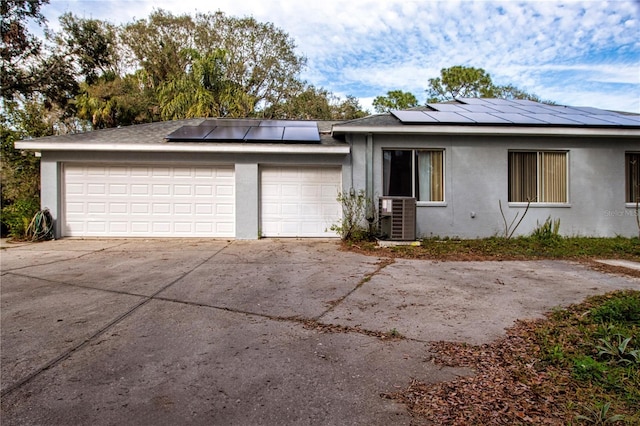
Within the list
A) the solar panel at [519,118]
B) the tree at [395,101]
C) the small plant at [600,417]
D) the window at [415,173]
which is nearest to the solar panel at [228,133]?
the window at [415,173]

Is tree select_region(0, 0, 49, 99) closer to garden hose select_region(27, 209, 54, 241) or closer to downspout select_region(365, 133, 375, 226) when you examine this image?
garden hose select_region(27, 209, 54, 241)

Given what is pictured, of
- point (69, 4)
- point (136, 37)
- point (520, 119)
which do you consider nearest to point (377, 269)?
point (520, 119)

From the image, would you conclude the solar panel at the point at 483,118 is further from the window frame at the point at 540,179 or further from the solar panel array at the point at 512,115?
the window frame at the point at 540,179

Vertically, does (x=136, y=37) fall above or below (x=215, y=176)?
above

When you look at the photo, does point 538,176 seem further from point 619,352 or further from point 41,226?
point 41,226

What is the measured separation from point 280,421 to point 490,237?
28.7ft

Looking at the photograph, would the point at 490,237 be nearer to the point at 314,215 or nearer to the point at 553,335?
the point at 314,215

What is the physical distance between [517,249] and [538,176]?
273cm

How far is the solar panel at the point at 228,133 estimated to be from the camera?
953cm

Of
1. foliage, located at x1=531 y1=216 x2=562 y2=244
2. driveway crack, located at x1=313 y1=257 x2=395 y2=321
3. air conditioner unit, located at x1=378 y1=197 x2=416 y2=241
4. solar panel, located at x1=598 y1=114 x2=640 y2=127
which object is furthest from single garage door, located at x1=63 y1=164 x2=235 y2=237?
solar panel, located at x1=598 y1=114 x2=640 y2=127

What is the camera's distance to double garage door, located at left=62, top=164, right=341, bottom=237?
9.61m

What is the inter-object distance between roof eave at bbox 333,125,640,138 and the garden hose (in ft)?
25.1

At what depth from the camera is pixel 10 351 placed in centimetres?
310

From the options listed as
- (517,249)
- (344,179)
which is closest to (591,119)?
(517,249)
